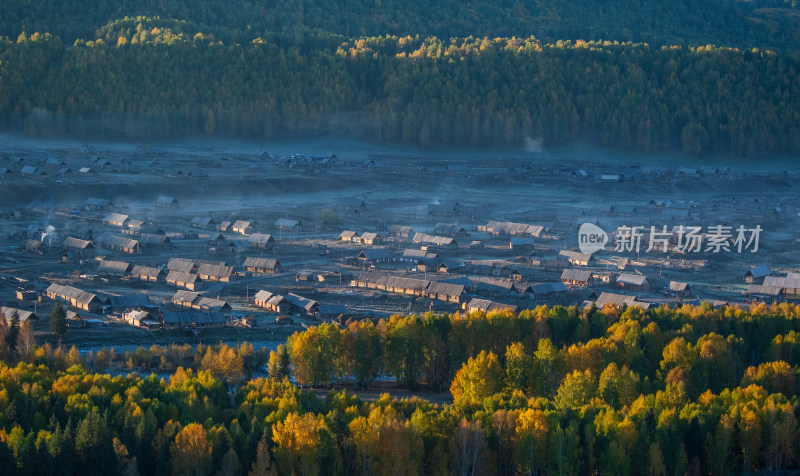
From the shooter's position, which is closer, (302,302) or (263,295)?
(302,302)

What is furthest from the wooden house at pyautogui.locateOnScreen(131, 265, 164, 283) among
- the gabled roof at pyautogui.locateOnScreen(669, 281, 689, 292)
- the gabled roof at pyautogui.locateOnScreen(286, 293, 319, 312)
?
the gabled roof at pyautogui.locateOnScreen(669, 281, 689, 292)

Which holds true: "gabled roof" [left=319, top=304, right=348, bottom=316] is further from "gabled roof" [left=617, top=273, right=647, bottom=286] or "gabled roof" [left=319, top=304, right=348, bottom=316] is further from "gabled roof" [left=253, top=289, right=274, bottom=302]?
"gabled roof" [left=617, top=273, right=647, bottom=286]

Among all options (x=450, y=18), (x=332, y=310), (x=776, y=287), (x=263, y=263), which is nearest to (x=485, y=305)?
(x=332, y=310)

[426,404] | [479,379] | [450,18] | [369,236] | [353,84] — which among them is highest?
[450,18]

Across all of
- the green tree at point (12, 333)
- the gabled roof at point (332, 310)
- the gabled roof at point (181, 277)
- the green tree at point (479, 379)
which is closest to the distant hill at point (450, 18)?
the gabled roof at point (181, 277)

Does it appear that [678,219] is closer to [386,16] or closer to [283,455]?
[283,455]

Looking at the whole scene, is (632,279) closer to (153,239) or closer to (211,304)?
(211,304)
